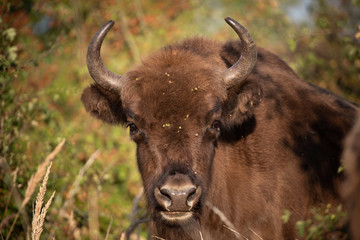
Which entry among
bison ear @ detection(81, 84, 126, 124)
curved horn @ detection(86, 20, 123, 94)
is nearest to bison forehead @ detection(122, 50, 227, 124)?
curved horn @ detection(86, 20, 123, 94)

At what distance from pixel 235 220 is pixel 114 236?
9.51 ft

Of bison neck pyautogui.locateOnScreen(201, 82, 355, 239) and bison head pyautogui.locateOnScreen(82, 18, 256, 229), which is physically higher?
bison head pyautogui.locateOnScreen(82, 18, 256, 229)

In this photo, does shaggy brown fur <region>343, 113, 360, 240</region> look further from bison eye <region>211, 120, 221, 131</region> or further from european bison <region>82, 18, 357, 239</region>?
bison eye <region>211, 120, 221, 131</region>

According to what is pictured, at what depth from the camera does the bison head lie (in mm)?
4934

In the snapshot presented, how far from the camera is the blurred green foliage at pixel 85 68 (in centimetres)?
701

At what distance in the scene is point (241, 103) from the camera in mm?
5871

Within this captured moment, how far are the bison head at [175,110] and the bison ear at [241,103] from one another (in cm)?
1

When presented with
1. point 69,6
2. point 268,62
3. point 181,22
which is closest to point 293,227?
point 268,62

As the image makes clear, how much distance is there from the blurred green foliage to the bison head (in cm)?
116

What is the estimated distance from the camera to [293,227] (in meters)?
5.65

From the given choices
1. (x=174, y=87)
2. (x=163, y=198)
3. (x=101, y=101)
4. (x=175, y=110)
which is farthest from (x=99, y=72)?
(x=163, y=198)

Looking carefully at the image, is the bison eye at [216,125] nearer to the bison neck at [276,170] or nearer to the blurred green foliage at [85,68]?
the bison neck at [276,170]

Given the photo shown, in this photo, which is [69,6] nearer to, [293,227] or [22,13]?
[22,13]

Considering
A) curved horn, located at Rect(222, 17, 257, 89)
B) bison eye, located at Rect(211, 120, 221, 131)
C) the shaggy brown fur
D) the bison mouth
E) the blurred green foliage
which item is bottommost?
the blurred green foliage
